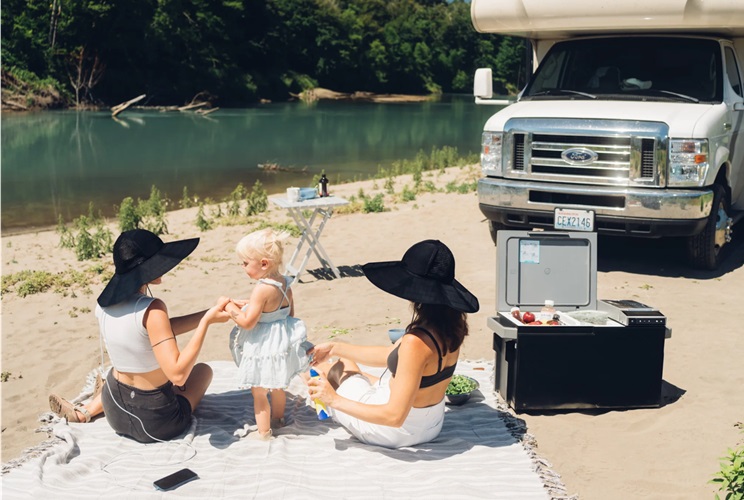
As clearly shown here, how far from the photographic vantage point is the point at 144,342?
482 cm

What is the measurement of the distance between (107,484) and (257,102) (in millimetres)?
65301

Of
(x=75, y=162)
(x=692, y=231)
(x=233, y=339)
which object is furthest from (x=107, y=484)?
(x=75, y=162)

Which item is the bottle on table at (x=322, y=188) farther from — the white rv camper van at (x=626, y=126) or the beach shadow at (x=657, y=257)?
the beach shadow at (x=657, y=257)

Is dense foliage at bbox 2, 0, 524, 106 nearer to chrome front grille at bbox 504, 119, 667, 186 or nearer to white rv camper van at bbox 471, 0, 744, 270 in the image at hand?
white rv camper van at bbox 471, 0, 744, 270

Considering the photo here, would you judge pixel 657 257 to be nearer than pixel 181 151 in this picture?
Yes

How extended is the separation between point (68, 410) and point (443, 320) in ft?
8.34

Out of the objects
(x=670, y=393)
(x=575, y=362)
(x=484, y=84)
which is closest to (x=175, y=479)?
(x=575, y=362)

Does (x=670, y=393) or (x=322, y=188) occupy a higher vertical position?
(x=322, y=188)

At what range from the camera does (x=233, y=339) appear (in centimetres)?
508

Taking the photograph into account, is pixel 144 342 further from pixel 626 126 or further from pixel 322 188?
pixel 626 126

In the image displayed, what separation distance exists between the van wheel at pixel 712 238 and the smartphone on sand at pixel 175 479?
6370 mm

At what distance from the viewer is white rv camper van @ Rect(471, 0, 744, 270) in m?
8.51

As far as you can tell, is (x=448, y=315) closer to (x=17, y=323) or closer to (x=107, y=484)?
(x=107, y=484)

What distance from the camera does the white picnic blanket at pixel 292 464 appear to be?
4.40 meters
